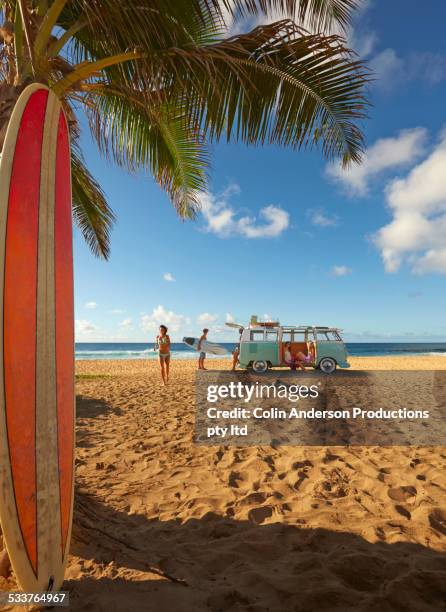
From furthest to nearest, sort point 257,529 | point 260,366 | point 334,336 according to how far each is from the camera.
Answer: point 334,336, point 260,366, point 257,529

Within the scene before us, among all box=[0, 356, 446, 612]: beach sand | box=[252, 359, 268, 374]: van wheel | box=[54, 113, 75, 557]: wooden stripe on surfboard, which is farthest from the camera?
box=[252, 359, 268, 374]: van wheel

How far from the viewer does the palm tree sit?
252 centimetres

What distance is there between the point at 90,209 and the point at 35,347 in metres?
4.94

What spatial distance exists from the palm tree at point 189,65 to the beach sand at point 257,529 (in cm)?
289

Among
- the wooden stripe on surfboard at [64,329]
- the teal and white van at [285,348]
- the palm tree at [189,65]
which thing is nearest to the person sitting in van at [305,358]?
the teal and white van at [285,348]

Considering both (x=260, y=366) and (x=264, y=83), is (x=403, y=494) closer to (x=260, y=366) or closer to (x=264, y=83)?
(x=264, y=83)

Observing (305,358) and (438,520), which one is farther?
(305,358)

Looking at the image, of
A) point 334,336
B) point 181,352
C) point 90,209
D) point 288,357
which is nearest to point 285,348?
point 288,357

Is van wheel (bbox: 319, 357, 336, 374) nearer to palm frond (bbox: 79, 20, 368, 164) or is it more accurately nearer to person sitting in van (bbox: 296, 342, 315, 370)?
person sitting in van (bbox: 296, 342, 315, 370)

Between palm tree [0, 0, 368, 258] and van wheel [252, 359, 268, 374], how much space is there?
9642mm

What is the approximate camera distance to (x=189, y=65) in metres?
2.56

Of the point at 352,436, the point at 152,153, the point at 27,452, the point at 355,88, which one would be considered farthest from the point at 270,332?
the point at 27,452

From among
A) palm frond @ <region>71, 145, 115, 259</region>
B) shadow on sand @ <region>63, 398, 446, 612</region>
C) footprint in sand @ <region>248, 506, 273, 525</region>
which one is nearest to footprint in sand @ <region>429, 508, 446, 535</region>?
shadow on sand @ <region>63, 398, 446, 612</region>

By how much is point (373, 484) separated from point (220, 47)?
3.97 metres
